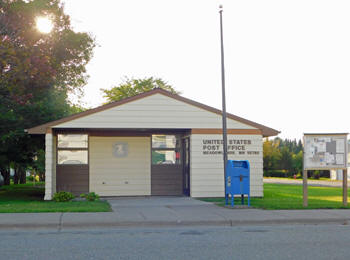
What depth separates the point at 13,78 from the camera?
1888 centimetres

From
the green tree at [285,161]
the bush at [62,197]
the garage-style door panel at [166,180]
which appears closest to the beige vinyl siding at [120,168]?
the garage-style door panel at [166,180]

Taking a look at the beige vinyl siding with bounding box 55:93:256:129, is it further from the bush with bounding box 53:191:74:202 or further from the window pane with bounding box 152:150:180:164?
the bush with bounding box 53:191:74:202

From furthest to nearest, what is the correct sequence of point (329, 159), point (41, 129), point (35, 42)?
point (35, 42)
point (41, 129)
point (329, 159)

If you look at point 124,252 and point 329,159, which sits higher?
point 329,159

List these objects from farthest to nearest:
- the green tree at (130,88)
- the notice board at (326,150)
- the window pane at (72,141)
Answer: the green tree at (130,88) → the window pane at (72,141) → the notice board at (326,150)

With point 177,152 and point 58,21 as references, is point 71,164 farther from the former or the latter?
point 58,21

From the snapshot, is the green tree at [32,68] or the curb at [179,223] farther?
the green tree at [32,68]

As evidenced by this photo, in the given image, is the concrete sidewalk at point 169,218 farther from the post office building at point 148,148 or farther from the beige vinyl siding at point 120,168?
the beige vinyl siding at point 120,168

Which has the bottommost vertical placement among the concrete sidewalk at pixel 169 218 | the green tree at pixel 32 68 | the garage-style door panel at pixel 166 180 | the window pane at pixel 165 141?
the concrete sidewalk at pixel 169 218

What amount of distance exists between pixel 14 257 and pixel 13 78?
12.3m

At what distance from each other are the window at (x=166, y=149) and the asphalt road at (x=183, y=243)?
9784 mm

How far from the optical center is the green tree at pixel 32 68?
63.2ft

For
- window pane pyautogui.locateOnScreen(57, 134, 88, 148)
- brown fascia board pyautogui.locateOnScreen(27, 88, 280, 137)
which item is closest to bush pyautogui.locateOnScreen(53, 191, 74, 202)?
brown fascia board pyautogui.locateOnScreen(27, 88, 280, 137)

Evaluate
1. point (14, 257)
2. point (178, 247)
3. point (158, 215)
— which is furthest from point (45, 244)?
point (158, 215)
